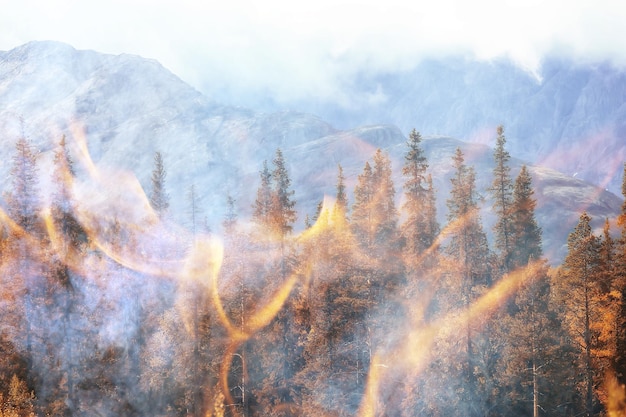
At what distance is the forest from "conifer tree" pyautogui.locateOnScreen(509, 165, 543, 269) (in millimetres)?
266

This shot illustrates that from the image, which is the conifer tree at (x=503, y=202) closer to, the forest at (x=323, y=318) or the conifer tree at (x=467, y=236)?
the forest at (x=323, y=318)

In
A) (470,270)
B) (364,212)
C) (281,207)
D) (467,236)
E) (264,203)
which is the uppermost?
(264,203)

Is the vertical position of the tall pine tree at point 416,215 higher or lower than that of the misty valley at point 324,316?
higher

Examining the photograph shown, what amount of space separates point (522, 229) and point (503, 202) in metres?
3.17

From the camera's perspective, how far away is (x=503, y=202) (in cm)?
5162

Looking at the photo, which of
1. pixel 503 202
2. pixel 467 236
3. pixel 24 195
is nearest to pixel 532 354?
pixel 467 236

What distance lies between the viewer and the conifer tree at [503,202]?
51.2m

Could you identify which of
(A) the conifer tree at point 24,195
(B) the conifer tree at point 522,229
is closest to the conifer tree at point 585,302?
(B) the conifer tree at point 522,229

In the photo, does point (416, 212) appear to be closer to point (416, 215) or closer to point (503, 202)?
point (416, 215)

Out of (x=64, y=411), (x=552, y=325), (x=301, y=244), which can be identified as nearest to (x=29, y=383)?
(x=64, y=411)

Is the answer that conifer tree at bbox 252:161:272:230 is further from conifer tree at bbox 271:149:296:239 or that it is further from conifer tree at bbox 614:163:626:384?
conifer tree at bbox 614:163:626:384

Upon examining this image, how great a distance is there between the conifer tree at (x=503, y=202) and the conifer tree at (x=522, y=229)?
31 centimetres

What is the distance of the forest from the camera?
42875 mm

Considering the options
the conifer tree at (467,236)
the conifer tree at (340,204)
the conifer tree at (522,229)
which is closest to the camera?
the conifer tree at (467,236)
